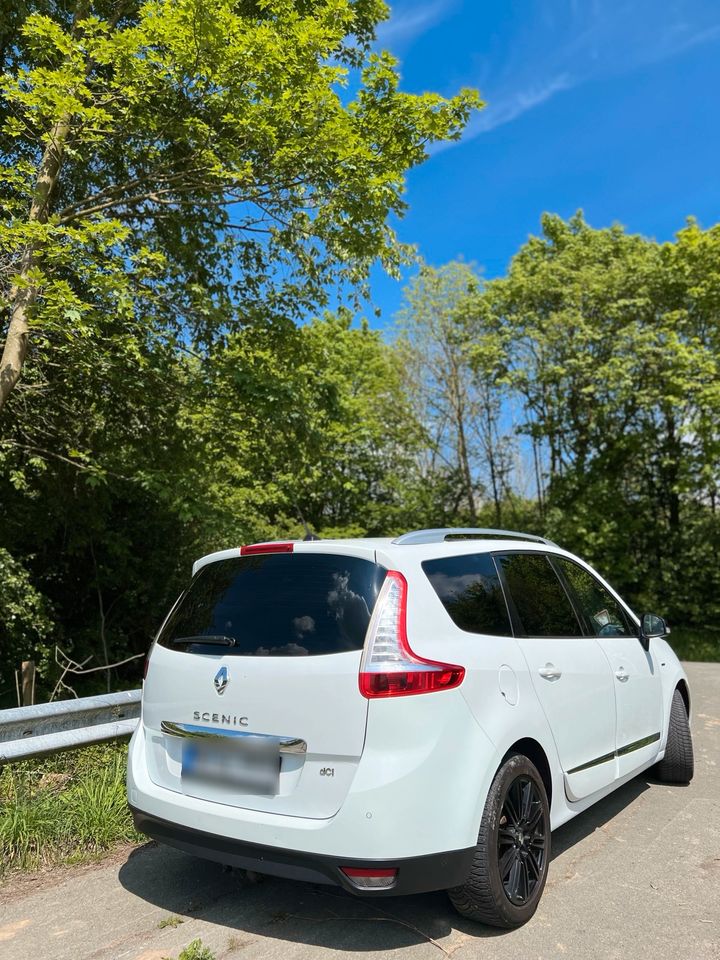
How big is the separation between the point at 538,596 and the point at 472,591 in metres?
0.72

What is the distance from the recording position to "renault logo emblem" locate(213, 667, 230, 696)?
3.16m

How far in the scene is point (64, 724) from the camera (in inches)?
170

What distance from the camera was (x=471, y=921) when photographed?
3.23 m

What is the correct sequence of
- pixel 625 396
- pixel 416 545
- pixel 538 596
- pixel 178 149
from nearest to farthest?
pixel 416 545
pixel 538 596
pixel 178 149
pixel 625 396

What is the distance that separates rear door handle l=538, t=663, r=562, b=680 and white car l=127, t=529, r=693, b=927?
0.01 meters

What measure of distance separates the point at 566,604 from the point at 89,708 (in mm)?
2917

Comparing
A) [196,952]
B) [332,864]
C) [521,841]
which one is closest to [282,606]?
[332,864]

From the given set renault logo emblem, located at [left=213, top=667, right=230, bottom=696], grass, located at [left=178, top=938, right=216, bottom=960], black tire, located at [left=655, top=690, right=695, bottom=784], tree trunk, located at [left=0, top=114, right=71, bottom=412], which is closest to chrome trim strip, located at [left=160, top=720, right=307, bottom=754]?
renault logo emblem, located at [left=213, top=667, right=230, bottom=696]

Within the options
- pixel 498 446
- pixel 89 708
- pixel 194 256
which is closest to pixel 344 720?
pixel 89 708

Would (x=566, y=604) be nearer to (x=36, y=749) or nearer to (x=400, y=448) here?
(x=36, y=749)

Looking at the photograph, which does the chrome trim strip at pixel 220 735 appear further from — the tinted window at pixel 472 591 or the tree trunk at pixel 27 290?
the tree trunk at pixel 27 290

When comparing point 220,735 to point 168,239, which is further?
point 168,239

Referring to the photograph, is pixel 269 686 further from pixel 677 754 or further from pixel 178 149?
pixel 178 149

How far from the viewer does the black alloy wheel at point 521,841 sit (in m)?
3.17
